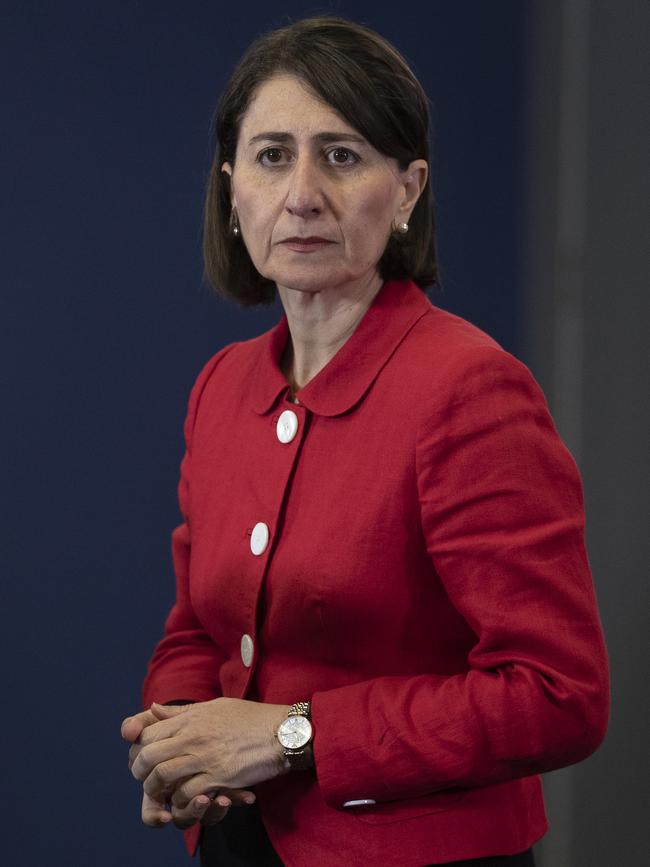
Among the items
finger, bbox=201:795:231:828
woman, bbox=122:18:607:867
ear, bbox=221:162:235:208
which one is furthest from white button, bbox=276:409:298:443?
finger, bbox=201:795:231:828

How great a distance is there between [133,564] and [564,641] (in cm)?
142

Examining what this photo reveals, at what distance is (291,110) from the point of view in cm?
139

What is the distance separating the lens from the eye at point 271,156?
1.43 meters

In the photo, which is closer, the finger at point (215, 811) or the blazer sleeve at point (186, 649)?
the finger at point (215, 811)

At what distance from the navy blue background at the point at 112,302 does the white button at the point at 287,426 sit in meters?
1.00

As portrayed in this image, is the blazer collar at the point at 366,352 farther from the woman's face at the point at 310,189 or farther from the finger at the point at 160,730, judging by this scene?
the finger at the point at 160,730

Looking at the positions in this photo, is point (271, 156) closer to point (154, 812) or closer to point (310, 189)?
point (310, 189)

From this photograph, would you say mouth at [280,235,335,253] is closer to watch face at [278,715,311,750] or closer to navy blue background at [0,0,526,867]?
watch face at [278,715,311,750]

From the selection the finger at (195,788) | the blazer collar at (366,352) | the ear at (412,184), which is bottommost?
the finger at (195,788)

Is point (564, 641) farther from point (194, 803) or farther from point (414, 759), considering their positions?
point (194, 803)

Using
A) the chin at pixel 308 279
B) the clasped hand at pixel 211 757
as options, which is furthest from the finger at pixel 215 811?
the chin at pixel 308 279

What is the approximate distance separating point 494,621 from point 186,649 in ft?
1.95

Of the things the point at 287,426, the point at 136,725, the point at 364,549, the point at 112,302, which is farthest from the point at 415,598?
the point at 112,302

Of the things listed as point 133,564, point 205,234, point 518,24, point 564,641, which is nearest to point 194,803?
point 564,641
